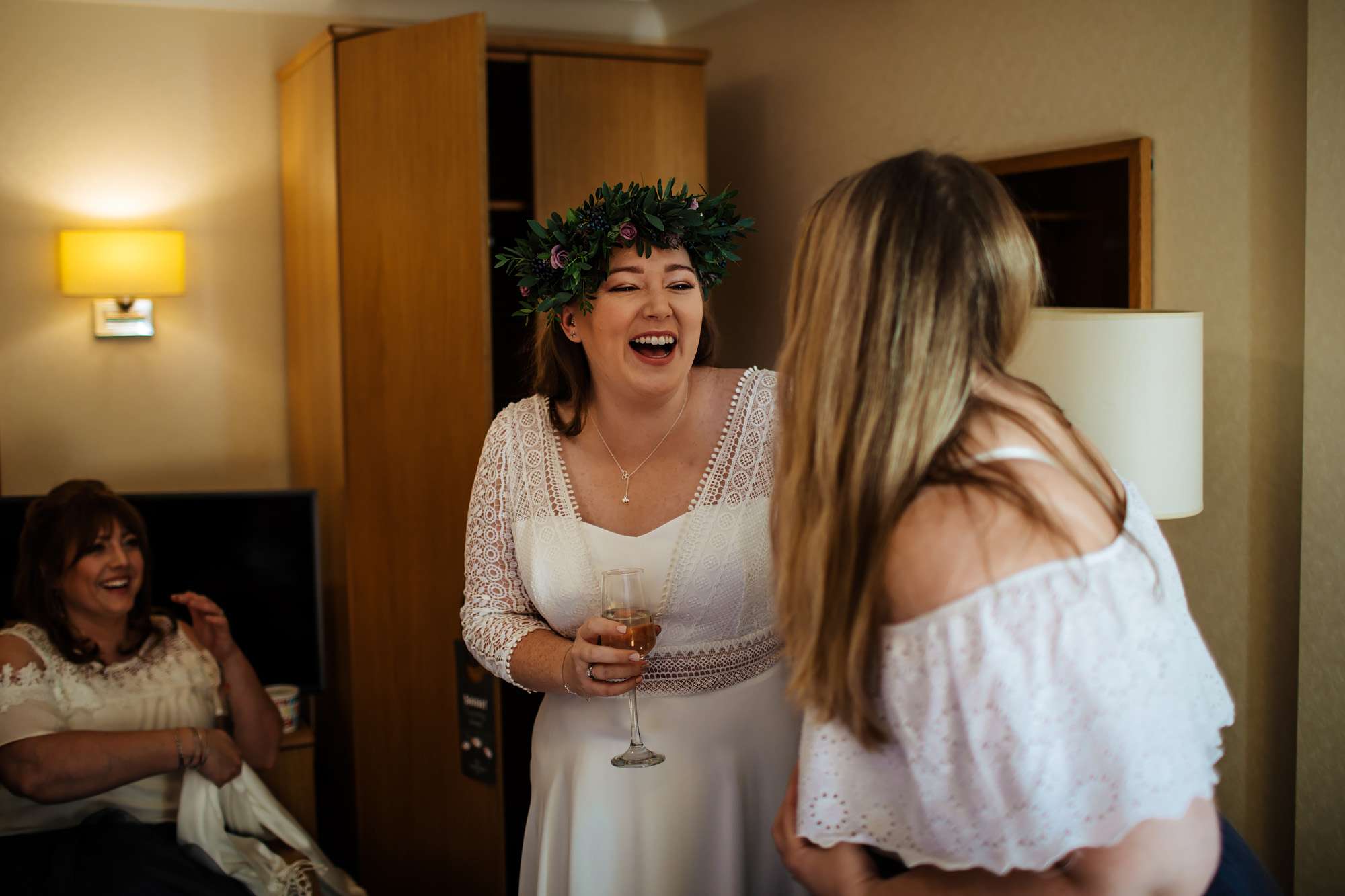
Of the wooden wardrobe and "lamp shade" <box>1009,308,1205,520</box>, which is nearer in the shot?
"lamp shade" <box>1009,308,1205,520</box>

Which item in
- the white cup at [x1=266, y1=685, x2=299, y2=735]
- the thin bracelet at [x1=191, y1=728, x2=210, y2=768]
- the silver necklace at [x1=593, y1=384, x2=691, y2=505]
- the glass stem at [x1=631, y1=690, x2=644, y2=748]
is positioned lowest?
the white cup at [x1=266, y1=685, x2=299, y2=735]

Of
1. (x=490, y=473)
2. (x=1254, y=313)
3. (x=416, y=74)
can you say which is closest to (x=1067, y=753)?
(x=490, y=473)

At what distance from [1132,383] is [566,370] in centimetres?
96

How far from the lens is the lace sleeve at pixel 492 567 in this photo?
196cm

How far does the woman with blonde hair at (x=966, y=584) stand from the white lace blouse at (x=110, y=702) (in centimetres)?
204

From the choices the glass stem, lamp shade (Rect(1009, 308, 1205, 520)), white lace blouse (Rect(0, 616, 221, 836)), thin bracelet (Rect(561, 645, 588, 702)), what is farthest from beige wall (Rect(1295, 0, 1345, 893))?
white lace blouse (Rect(0, 616, 221, 836))

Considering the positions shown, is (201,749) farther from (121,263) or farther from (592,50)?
(592,50)

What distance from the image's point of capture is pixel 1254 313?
7.23ft

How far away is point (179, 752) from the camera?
2566 mm

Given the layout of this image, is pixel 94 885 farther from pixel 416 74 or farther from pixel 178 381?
pixel 416 74

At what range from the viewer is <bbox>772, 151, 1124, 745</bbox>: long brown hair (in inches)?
41.7

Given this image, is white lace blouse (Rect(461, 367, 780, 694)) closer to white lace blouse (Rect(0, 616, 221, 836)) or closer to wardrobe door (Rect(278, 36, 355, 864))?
white lace blouse (Rect(0, 616, 221, 836))

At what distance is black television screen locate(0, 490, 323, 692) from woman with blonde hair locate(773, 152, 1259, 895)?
247 centimetres

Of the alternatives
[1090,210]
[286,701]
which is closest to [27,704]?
[286,701]
